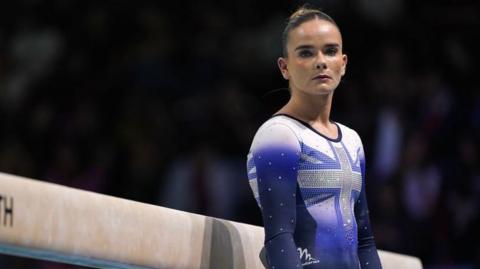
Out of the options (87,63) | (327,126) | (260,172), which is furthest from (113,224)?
(87,63)

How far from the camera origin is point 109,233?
10.5 feet

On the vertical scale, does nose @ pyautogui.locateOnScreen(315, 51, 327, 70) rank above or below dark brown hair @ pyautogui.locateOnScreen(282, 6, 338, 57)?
below

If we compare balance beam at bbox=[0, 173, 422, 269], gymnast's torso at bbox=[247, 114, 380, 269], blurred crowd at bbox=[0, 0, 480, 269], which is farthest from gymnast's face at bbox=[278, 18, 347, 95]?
blurred crowd at bbox=[0, 0, 480, 269]

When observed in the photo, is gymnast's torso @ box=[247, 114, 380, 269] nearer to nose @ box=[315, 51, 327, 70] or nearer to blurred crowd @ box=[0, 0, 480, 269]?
nose @ box=[315, 51, 327, 70]

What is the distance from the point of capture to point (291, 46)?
11.1 ft

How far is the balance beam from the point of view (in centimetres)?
287

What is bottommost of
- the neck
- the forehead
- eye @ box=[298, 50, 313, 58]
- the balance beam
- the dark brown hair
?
the balance beam

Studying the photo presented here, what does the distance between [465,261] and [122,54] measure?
14.4 ft

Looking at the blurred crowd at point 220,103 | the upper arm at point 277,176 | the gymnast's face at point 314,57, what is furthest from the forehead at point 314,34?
the blurred crowd at point 220,103

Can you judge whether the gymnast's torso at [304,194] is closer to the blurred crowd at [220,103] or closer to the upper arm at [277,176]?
the upper arm at [277,176]

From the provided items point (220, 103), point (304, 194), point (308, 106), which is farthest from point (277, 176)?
point (220, 103)

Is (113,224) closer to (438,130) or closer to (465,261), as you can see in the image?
(465,261)

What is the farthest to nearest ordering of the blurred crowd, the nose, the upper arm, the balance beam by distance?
the blurred crowd < the nose < the upper arm < the balance beam

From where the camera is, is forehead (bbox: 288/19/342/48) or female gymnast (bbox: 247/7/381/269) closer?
female gymnast (bbox: 247/7/381/269)
